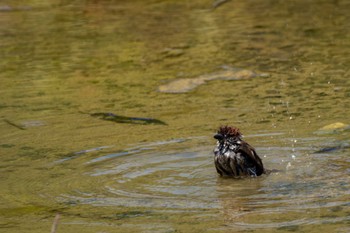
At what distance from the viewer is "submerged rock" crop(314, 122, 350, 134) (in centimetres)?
817

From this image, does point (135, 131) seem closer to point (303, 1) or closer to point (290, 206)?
point (290, 206)

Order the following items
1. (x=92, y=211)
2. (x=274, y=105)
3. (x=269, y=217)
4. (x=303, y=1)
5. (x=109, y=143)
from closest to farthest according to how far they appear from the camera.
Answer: (x=269, y=217), (x=92, y=211), (x=109, y=143), (x=274, y=105), (x=303, y=1)

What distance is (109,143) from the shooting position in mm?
8352

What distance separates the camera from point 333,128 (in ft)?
27.0

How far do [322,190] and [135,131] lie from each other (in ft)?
8.30

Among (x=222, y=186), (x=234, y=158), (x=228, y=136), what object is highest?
(x=228, y=136)

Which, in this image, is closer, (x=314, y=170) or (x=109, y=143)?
(x=314, y=170)

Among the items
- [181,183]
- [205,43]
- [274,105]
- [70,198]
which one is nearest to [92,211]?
[70,198]

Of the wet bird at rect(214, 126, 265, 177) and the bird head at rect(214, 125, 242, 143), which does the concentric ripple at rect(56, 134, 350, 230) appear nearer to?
the wet bird at rect(214, 126, 265, 177)

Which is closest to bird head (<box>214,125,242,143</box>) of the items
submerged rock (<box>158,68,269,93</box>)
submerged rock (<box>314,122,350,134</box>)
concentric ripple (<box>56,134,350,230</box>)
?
concentric ripple (<box>56,134,350,230</box>)

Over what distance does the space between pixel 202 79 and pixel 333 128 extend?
2600 mm

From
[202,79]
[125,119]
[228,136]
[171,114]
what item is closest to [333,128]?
[228,136]

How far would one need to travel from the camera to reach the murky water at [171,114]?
6.25 m

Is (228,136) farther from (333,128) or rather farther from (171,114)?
(171,114)
